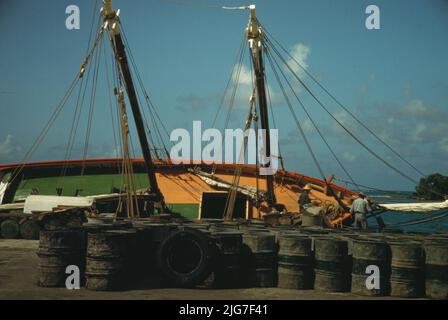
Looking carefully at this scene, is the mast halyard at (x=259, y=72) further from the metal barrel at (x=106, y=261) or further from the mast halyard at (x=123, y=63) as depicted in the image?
the metal barrel at (x=106, y=261)

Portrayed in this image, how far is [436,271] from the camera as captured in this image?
30.2 feet

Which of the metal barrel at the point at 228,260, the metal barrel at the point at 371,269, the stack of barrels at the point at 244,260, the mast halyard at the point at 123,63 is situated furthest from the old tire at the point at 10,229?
the metal barrel at the point at 371,269

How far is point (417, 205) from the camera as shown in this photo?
69.6 ft

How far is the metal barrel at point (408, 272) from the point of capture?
928 centimetres

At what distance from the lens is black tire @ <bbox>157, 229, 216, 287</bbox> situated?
966 centimetres

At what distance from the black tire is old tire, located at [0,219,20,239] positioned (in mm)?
12179

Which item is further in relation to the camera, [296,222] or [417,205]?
[417,205]

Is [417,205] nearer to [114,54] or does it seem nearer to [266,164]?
[266,164]

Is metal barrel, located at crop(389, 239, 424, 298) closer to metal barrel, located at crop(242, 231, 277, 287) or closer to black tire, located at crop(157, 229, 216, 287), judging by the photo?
metal barrel, located at crop(242, 231, 277, 287)

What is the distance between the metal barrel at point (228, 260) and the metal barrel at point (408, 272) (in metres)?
3.26

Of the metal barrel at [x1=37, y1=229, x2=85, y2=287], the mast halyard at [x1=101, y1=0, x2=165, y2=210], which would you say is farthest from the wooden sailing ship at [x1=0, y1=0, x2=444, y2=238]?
the metal barrel at [x1=37, y1=229, x2=85, y2=287]
